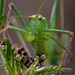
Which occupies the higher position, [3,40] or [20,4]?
[20,4]

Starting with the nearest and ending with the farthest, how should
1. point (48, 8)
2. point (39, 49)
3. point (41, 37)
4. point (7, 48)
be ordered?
point (7, 48) < point (39, 49) < point (41, 37) < point (48, 8)

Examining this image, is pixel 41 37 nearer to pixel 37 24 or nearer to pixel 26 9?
pixel 37 24

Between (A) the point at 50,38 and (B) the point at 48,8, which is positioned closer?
(A) the point at 50,38

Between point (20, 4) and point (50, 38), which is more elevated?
point (20, 4)

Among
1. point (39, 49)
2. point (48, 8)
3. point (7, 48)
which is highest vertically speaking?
point (48, 8)

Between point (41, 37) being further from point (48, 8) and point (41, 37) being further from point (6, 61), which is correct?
point (48, 8)

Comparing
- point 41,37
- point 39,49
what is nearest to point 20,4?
point 41,37

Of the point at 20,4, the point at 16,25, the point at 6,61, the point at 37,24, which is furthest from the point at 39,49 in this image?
the point at 20,4

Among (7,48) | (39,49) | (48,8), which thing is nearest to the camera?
(7,48)

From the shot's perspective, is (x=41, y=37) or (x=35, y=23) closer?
(x=35, y=23)
